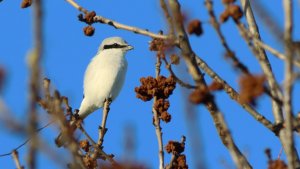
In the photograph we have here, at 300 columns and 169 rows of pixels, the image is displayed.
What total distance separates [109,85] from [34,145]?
22.6 ft

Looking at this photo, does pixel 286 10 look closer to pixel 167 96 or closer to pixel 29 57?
pixel 29 57

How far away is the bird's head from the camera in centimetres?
885

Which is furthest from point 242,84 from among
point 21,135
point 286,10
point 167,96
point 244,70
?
point 167,96

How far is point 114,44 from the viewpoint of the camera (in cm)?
890

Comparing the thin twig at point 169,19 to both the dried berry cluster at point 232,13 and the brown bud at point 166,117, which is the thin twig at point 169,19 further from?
the brown bud at point 166,117

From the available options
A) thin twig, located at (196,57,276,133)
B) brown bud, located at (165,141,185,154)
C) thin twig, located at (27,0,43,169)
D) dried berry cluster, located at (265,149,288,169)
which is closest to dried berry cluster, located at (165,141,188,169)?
brown bud, located at (165,141,185,154)

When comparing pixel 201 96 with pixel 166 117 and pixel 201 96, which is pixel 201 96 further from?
pixel 166 117

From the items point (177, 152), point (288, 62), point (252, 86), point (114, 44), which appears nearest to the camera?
point (288, 62)

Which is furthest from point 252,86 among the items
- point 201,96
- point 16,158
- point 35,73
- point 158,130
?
point 158,130

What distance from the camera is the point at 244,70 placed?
202 centimetres

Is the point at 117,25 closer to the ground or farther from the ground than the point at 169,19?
farther from the ground

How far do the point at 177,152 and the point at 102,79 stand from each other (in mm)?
4711

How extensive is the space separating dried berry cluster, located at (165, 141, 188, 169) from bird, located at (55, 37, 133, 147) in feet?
15.0

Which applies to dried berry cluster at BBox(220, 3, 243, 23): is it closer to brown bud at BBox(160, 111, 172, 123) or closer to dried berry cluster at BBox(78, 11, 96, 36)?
brown bud at BBox(160, 111, 172, 123)
